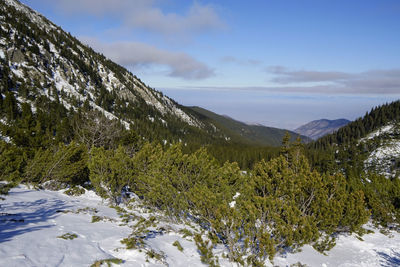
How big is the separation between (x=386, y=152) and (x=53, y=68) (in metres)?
140

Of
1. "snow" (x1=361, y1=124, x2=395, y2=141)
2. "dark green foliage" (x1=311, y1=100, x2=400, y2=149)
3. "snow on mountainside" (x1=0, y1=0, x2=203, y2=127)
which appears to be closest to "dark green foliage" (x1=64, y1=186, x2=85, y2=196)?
"snow on mountainside" (x1=0, y1=0, x2=203, y2=127)

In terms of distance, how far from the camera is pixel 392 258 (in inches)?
547

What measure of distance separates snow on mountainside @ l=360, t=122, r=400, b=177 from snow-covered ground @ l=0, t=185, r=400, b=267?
68.8 meters

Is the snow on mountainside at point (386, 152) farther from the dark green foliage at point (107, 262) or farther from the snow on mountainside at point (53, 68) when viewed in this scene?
the snow on mountainside at point (53, 68)

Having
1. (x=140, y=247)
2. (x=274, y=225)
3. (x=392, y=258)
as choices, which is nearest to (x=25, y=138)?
(x=140, y=247)

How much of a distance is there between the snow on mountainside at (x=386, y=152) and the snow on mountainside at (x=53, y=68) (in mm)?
101110

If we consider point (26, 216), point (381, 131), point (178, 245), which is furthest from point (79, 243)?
point (381, 131)

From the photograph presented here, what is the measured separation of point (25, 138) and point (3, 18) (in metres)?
117

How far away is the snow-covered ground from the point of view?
568 centimetres

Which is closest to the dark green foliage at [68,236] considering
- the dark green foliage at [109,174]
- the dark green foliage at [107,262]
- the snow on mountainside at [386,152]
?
the dark green foliage at [107,262]

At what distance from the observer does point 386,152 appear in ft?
246

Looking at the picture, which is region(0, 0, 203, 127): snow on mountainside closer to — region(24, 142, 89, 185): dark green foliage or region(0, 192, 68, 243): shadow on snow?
region(24, 142, 89, 185): dark green foliage

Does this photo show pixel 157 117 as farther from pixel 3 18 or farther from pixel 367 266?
pixel 367 266

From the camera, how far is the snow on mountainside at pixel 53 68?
78.9 metres
